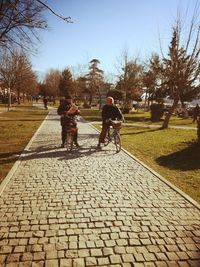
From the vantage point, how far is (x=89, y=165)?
9.13 m

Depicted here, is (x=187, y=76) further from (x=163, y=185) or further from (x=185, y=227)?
(x=185, y=227)

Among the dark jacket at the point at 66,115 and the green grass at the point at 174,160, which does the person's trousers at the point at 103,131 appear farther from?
the green grass at the point at 174,160

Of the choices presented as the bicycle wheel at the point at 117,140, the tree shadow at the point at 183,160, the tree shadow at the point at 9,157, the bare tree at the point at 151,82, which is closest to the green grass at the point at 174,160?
the tree shadow at the point at 183,160

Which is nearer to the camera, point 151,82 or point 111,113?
point 111,113

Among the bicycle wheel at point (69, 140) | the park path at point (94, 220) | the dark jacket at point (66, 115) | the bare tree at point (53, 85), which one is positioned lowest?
the park path at point (94, 220)

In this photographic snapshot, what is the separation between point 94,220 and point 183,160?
648 centimetres

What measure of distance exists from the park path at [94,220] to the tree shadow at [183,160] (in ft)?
5.38

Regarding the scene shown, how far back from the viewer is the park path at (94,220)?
4.01 meters

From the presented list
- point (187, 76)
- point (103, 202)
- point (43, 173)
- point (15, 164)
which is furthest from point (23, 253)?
point (187, 76)

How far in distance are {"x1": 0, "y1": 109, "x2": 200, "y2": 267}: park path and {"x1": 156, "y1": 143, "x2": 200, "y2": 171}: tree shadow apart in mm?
1639

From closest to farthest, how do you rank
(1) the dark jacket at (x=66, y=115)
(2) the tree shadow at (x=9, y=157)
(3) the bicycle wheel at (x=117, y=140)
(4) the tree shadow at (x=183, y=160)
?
(2) the tree shadow at (x=9, y=157) < (4) the tree shadow at (x=183, y=160) < (3) the bicycle wheel at (x=117, y=140) < (1) the dark jacket at (x=66, y=115)

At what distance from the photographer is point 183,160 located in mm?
10734

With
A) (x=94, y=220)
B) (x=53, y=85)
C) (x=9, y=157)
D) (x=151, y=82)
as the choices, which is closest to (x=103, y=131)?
(x=9, y=157)

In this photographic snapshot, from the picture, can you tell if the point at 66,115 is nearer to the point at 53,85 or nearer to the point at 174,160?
the point at 174,160
